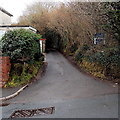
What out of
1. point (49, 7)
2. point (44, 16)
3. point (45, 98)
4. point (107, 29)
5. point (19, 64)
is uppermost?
point (49, 7)

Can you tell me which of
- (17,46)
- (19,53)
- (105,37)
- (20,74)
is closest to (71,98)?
(20,74)

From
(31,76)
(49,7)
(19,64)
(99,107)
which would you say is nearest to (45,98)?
(99,107)

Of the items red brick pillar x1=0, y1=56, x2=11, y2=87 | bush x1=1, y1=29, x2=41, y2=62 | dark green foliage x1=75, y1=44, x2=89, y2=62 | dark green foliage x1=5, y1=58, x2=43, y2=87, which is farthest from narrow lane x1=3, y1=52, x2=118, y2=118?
dark green foliage x1=75, y1=44, x2=89, y2=62

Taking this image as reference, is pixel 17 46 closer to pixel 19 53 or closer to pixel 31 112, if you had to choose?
pixel 19 53

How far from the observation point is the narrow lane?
574 centimetres

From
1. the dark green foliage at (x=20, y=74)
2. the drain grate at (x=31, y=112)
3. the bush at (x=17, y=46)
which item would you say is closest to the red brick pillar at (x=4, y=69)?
the dark green foliage at (x=20, y=74)

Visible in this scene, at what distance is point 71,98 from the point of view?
23.8 ft

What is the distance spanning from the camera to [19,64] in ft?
35.7

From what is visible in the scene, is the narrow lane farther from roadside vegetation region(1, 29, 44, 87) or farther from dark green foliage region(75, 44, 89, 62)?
dark green foliage region(75, 44, 89, 62)

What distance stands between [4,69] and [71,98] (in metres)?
4.86

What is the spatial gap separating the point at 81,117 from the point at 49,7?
31731 millimetres

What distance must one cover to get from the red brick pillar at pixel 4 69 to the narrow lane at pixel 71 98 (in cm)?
171

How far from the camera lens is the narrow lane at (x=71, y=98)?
5.74 meters

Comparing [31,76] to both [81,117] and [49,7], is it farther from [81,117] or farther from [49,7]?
[49,7]
